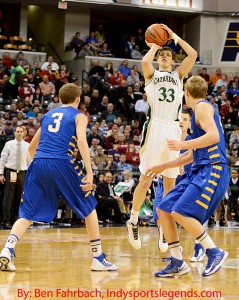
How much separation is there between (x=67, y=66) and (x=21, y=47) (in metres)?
2.76

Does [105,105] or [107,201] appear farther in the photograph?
[105,105]

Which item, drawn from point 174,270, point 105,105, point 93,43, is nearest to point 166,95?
point 174,270

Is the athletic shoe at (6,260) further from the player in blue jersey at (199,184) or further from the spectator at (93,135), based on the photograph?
the spectator at (93,135)

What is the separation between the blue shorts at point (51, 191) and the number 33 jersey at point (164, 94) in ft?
5.53

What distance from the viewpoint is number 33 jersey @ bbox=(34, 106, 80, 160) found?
7441mm

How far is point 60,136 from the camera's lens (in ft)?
24.4

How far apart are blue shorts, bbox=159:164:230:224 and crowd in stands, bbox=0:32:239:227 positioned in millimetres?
8969

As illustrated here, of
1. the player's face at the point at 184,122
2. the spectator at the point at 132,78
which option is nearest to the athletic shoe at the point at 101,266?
the player's face at the point at 184,122

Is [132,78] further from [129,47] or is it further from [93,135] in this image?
[93,135]

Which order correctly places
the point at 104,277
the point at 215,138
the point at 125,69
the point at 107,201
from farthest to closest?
1. the point at 125,69
2. the point at 107,201
3. the point at 104,277
4. the point at 215,138

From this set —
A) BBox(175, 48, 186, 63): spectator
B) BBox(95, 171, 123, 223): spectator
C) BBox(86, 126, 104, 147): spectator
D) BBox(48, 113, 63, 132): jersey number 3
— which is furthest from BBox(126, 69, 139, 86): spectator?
BBox(48, 113, 63, 132): jersey number 3

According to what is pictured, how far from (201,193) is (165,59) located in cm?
241

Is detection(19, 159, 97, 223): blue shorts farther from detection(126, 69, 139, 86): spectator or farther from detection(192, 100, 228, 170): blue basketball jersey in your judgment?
detection(126, 69, 139, 86): spectator

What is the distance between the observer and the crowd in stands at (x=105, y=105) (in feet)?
56.0
